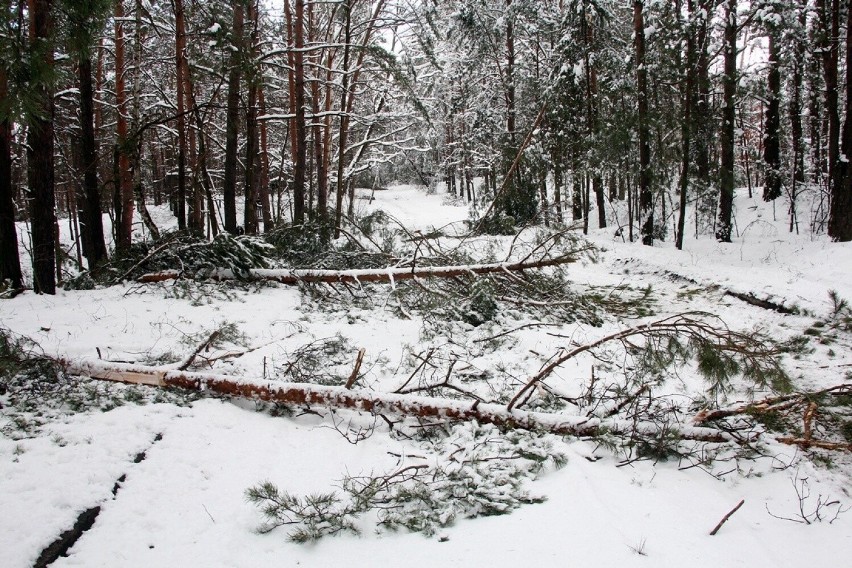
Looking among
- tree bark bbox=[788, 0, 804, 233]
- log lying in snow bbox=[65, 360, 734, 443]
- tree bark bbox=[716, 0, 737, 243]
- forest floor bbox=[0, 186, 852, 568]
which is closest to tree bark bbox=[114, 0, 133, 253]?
forest floor bbox=[0, 186, 852, 568]

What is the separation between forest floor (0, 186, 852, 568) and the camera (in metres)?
2.53

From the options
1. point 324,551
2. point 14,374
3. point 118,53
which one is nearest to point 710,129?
point 324,551

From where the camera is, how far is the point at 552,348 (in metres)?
5.97

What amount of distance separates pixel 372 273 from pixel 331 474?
444 centimetres

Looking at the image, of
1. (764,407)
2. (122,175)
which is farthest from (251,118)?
(764,407)

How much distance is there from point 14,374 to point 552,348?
5.53 m

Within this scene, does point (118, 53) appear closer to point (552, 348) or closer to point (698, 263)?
point (552, 348)

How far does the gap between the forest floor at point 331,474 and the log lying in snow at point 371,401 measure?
5.5 inches

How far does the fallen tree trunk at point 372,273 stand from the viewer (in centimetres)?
712

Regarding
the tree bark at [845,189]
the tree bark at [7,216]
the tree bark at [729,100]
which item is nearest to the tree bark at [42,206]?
the tree bark at [7,216]

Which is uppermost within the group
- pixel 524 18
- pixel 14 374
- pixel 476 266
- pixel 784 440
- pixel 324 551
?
pixel 524 18

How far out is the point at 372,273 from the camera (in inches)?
297

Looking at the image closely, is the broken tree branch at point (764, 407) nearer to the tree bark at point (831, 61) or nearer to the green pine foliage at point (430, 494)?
the green pine foliage at point (430, 494)

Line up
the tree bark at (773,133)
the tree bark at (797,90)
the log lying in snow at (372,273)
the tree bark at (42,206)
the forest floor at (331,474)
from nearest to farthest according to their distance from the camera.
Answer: the forest floor at (331,474) → the log lying in snow at (372,273) → the tree bark at (42,206) → the tree bark at (797,90) → the tree bark at (773,133)
